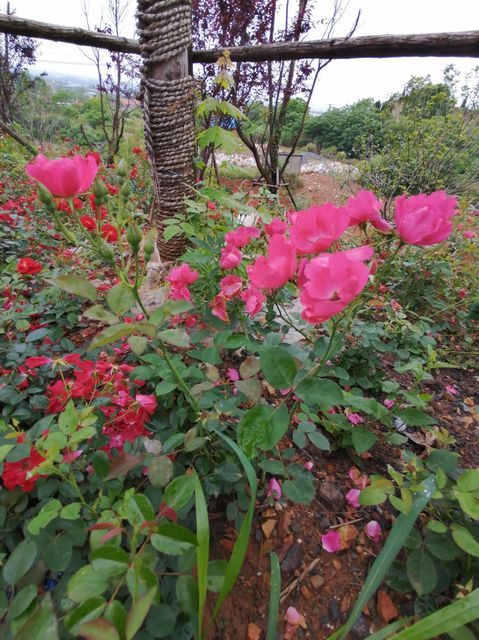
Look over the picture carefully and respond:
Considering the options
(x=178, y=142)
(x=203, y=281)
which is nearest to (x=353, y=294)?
(x=203, y=281)

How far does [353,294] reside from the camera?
0.40 metres

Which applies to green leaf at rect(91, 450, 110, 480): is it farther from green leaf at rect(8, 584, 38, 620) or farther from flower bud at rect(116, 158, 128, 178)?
flower bud at rect(116, 158, 128, 178)

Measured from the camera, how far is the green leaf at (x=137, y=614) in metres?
0.35

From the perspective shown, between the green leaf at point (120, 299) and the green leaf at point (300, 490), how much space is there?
45cm

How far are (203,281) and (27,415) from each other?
0.61 meters

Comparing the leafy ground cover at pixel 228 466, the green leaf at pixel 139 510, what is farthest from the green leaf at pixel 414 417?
the green leaf at pixel 139 510

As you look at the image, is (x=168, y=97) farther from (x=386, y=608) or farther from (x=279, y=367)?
(x=386, y=608)

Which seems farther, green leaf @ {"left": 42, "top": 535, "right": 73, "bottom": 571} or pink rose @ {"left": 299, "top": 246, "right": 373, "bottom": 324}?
green leaf @ {"left": 42, "top": 535, "right": 73, "bottom": 571}

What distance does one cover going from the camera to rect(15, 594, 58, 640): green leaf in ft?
1.31

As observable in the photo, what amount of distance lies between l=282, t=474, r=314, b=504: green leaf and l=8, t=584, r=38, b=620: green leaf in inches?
16.4

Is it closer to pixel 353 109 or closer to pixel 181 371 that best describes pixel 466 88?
pixel 181 371

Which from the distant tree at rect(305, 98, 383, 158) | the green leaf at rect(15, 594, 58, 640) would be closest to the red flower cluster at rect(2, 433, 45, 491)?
the green leaf at rect(15, 594, 58, 640)

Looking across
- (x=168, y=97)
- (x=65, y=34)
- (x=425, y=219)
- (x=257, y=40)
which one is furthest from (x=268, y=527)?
(x=257, y=40)

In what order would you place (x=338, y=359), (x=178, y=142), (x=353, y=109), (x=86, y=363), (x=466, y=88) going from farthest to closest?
(x=353, y=109)
(x=466, y=88)
(x=178, y=142)
(x=338, y=359)
(x=86, y=363)
